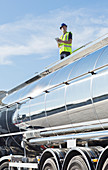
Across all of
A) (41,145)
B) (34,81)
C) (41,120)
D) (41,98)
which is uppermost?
(34,81)

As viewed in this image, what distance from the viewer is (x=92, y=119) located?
20.0 feet

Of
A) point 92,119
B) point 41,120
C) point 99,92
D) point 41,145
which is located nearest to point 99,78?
point 99,92

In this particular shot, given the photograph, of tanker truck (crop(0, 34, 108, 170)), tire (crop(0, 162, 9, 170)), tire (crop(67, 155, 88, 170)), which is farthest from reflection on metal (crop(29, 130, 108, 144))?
tire (crop(0, 162, 9, 170))

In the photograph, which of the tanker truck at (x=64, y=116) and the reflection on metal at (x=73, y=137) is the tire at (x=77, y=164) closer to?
the tanker truck at (x=64, y=116)

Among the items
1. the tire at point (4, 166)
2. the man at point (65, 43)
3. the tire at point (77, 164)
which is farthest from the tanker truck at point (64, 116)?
the man at point (65, 43)

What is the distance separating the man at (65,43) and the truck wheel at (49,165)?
3.51 metres

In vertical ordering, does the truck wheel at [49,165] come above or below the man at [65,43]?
below

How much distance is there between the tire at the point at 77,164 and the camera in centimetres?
611

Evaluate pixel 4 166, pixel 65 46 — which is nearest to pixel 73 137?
pixel 65 46

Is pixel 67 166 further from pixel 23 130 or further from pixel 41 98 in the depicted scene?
pixel 23 130

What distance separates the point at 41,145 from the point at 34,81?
70.8 inches

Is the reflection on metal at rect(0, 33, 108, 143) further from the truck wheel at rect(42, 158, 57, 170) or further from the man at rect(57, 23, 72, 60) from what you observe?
the man at rect(57, 23, 72, 60)

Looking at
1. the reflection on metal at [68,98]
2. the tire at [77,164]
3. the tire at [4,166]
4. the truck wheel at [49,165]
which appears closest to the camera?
the reflection on metal at [68,98]

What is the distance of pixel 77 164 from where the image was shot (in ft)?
20.7
